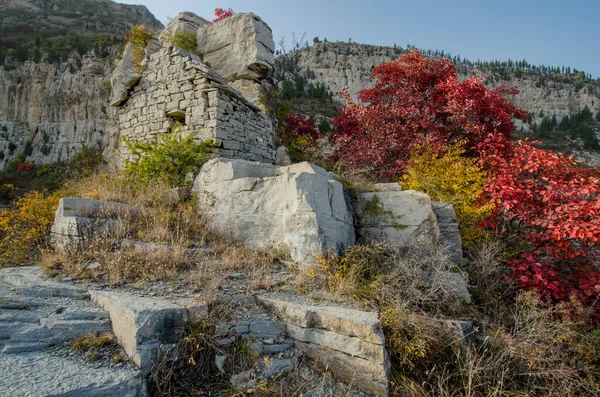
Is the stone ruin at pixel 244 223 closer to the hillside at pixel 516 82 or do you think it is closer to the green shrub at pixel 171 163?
the green shrub at pixel 171 163

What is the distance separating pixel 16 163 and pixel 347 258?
3943 centimetres

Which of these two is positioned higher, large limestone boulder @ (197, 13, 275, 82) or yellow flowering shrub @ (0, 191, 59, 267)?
large limestone boulder @ (197, 13, 275, 82)

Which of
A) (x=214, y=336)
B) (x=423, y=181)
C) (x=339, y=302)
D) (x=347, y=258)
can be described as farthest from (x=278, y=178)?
(x=423, y=181)

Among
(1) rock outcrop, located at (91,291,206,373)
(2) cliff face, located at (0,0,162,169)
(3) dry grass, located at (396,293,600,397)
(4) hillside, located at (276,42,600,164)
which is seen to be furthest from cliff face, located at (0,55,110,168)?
(3) dry grass, located at (396,293,600,397)

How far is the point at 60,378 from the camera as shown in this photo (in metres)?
1.89

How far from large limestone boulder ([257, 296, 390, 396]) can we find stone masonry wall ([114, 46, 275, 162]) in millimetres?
5135

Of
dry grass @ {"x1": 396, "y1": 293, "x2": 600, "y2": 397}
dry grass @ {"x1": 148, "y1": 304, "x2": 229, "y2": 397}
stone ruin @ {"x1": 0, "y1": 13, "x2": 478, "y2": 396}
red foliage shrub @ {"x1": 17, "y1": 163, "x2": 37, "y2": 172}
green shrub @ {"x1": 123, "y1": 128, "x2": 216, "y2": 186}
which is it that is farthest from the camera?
red foliage shrub @ {"x1": 17, "y1": 163, "x2": 37, "y2": 172}

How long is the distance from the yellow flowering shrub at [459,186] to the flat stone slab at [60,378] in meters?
5.31

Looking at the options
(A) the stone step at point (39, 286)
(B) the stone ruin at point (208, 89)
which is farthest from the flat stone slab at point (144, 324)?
(B) the stone ruin at point (208, 89)

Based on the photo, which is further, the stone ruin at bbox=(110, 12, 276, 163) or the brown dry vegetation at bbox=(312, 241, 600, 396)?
the stone ruin at bbox=(110, 12, 276, 163)

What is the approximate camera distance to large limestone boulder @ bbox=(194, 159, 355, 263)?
4.21m

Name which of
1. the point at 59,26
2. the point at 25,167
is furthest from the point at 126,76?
the point at 59,26

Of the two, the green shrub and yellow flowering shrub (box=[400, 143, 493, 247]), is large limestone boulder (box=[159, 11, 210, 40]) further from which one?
Answer: yellow flowering shrub (box=[400, 143, 493, 247])

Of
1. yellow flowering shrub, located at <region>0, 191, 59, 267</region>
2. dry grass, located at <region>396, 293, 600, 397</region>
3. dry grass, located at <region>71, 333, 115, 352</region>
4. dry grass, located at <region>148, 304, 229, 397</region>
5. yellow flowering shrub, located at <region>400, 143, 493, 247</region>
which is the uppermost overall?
yellow flowering shrub, located at <region>400, 143, 493, 247</region>
